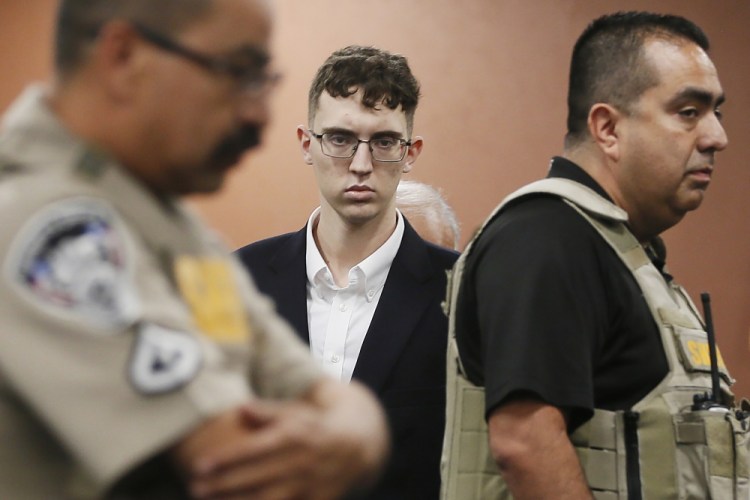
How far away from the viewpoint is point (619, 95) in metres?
1.75

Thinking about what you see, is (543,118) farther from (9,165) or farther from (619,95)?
(9,165)

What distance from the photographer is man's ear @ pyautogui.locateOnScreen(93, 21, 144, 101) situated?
0.74 m

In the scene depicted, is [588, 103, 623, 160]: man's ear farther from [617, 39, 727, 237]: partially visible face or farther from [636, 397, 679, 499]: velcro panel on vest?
[636, 397, 679, 499]: velcro panel on vest

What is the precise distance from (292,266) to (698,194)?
872mm

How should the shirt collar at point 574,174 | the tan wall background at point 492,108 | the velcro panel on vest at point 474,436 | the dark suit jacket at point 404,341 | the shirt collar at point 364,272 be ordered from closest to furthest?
the velcro panel on vest at point 474,436
the shirt collar at point 574,174
the dark suit jacket at point 404,341
the shirt collar at point 364,272
the tan wall background at point 492,108

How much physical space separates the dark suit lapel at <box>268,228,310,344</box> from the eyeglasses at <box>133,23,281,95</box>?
4.26 ft

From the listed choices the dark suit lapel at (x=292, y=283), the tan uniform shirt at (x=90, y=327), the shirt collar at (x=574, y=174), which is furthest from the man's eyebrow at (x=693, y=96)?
the tan uniform shirt at (x=90, y=327)

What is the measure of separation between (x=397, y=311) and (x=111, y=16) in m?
1.37

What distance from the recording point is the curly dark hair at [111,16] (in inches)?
29.1

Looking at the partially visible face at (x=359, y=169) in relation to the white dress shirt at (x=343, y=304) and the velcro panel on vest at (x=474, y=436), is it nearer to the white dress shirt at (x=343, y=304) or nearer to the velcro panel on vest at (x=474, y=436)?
the white dress shirt at (x=343, y=304)

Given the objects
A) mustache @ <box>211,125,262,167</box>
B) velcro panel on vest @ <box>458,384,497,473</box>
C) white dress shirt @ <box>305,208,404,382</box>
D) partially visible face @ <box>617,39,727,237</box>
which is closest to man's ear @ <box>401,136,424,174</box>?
white dress shirt @ <box>305,208,404,382</box>

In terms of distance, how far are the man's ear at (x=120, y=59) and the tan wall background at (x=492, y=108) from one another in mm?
2636

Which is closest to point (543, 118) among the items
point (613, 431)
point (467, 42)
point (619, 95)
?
point (467, 42)

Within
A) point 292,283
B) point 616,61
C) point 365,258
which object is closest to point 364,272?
point 365,258
